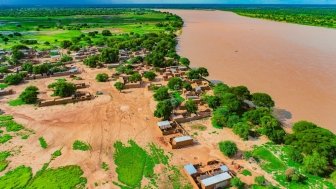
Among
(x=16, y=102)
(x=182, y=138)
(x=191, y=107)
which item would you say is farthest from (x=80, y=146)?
(x=16, y=102)

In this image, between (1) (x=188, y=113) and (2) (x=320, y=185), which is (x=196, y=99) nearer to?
(1) (x=188, y=113)

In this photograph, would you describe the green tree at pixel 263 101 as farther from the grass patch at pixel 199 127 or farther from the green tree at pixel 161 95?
the green tree at pixel 161 95

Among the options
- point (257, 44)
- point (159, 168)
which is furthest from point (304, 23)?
point (159, 168)

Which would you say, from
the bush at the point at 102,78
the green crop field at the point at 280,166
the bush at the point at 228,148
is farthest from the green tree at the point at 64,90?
the green crop field at the point at 280,166

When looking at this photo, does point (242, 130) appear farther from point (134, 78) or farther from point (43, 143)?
point (134, 78)

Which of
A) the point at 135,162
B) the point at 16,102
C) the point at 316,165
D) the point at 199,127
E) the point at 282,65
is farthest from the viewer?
the point at 282,65
